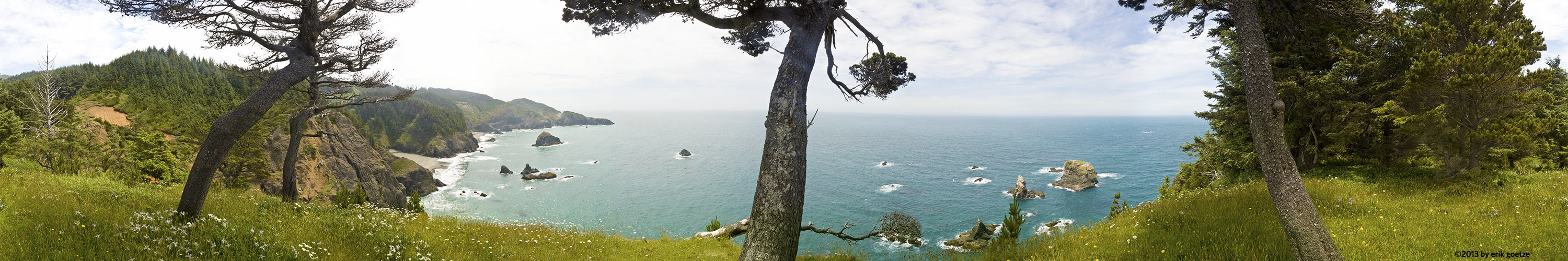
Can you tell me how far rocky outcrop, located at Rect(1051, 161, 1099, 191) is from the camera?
46.4m

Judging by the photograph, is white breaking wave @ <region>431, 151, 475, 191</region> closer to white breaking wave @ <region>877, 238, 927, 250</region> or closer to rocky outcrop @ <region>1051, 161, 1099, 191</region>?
white breaking wave @ <region>877, 238, 927, 250</region>

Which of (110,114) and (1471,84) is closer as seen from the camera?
(1471,84)

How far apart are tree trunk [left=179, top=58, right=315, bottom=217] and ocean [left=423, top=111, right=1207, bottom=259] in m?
9.13

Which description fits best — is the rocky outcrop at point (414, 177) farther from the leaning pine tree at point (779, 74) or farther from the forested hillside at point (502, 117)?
the forested hillside at point (502, 117)

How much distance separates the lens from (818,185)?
51.3m

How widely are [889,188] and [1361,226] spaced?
136 feet

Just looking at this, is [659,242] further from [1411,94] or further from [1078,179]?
[1078,179]

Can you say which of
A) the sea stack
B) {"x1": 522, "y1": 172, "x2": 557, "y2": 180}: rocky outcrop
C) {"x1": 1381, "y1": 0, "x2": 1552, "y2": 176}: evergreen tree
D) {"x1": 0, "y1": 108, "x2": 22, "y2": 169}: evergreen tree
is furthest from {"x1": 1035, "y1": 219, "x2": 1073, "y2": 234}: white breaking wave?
the sea stack

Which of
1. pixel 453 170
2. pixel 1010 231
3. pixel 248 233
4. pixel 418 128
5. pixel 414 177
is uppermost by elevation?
pixel 248 233

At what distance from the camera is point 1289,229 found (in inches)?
273

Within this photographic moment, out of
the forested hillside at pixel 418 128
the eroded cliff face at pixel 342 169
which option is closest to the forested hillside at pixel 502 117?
the forested hillside at pixel 418 128

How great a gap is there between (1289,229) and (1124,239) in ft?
7.22

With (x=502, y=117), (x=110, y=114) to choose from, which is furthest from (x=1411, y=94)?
(x=502, y=117)

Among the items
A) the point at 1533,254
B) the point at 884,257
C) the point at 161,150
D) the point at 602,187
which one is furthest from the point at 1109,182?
the point at 161,150
